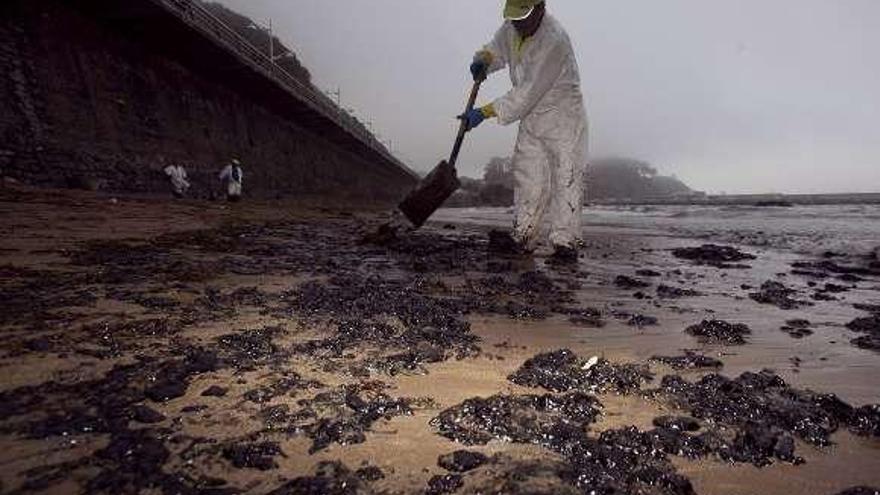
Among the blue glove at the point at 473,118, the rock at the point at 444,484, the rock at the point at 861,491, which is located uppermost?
the blue glove at the point at 473,118

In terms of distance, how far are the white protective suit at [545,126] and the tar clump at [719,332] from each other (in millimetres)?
2612

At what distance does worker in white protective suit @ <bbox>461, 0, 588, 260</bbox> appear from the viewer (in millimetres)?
4918

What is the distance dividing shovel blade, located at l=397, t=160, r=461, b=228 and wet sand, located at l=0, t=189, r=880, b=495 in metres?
1.84

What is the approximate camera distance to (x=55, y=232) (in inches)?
171

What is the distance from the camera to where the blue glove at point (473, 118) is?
5008 millimetres

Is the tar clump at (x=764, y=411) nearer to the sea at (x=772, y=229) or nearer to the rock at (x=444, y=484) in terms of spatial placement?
the rock at (x=444, y=484)

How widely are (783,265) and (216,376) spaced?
5.11 m

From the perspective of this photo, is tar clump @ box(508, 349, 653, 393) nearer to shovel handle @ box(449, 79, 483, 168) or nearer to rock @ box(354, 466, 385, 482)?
rock @ box(354, 466, 385, 482)

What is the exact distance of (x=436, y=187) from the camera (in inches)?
202

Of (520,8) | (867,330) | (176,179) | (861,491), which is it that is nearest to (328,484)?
(861,491)

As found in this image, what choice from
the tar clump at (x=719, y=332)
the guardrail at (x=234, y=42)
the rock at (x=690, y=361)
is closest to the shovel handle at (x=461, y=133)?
the tar clump at (x=719, y=332)

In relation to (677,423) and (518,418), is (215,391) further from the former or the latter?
(677,423)

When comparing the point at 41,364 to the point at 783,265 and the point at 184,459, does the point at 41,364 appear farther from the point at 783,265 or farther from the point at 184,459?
the point at 783,265

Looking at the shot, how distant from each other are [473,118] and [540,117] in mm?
681
